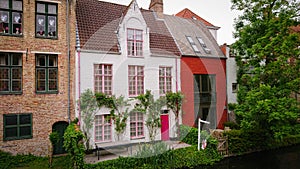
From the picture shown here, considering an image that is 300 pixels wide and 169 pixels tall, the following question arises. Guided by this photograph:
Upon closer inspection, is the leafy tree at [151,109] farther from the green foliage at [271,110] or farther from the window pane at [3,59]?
the window pane at [3,59]

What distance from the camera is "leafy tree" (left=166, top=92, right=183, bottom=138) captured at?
14977mm

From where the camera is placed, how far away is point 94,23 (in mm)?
14375

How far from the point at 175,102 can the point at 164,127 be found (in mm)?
1860

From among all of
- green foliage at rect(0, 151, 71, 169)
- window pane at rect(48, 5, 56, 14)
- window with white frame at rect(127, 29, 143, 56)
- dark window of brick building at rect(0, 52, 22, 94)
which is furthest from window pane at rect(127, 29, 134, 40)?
green foliage at rect(0, 151, 71, 169)

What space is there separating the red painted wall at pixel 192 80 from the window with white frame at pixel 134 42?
11.7 feet

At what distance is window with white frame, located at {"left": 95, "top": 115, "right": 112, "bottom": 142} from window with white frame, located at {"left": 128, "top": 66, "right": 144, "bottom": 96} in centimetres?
225

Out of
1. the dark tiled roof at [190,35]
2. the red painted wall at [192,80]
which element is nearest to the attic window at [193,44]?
the dark tiled roof at [190,35]

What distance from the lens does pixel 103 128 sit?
43.1 ft

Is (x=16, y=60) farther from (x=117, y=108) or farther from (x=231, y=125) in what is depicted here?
(x=231, y=125)

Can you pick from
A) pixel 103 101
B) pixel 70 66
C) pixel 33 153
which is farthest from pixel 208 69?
pixel 33 153

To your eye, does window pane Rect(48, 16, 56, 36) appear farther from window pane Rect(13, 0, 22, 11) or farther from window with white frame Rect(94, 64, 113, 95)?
window with white frame Rect(94, 64, 113, 95)

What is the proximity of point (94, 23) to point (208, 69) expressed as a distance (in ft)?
30.5

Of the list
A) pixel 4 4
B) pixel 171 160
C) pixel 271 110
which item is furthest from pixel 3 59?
pixel 271 110

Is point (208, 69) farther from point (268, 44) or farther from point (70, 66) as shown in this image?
point (70, 66)
